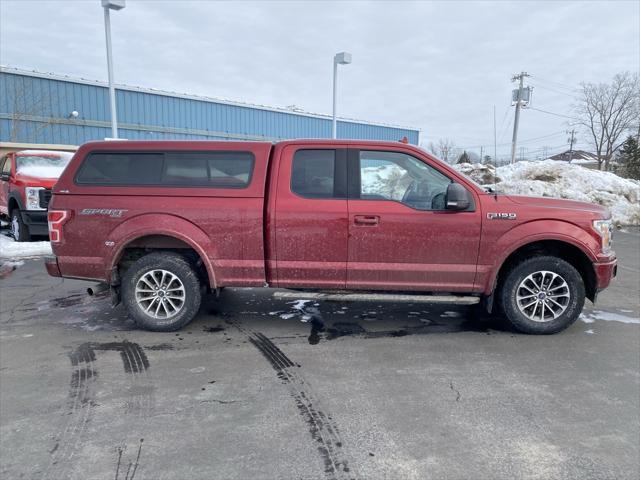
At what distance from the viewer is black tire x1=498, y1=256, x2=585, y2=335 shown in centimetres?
468

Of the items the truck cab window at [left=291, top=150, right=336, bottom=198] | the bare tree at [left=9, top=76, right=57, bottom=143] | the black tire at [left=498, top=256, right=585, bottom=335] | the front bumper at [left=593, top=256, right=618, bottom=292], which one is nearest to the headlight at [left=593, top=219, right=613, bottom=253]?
the front bumper at [left=593, top=256, right=618, bottom=292]

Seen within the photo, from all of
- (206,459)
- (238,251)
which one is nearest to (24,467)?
(206,459)

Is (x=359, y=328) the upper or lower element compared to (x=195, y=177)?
lower

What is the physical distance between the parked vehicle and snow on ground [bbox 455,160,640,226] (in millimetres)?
11882

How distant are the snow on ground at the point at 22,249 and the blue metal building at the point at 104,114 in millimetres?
12087

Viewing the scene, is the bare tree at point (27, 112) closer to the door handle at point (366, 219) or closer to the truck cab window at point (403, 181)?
the truck cab window at point (403, 181)

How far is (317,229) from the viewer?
183 inches

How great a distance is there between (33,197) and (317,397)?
344 inches

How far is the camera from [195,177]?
479 centimetres

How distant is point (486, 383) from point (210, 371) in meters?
2.29

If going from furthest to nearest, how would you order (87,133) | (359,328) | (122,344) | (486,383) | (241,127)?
(241,127) < (87,133) < (359,328) < (122,344) < (486,383)

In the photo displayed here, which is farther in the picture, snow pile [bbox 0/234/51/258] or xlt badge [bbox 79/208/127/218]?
snow pile [bbox 0/234/51/258]

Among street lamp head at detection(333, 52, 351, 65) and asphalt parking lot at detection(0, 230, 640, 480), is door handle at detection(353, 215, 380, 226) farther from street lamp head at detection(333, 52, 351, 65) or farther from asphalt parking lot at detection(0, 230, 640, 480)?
street lamp head at detection(333, 52, 351, 65)

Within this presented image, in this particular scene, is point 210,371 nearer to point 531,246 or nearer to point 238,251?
point 238,251
